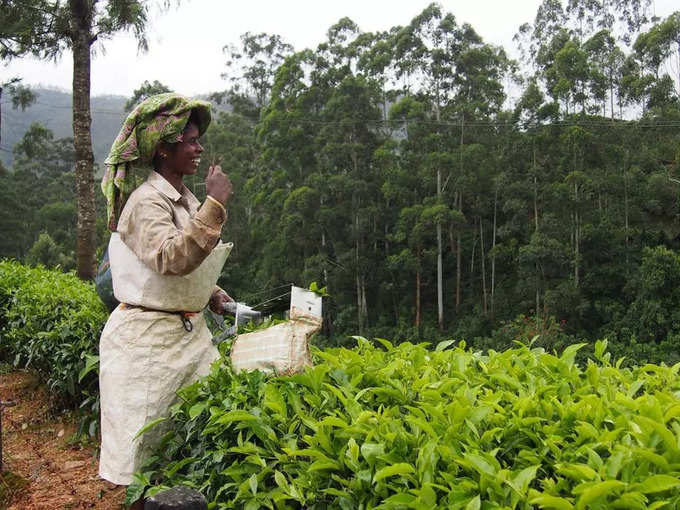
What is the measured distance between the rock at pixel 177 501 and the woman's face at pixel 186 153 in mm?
968

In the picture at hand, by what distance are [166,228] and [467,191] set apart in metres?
23.0

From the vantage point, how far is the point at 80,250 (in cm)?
574

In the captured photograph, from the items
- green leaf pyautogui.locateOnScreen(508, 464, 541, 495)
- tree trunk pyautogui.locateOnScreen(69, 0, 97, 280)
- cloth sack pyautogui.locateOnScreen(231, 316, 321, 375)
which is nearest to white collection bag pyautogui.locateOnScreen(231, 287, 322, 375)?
cloth sack pyautogui.locateOnScreen(231, 316, 321, 375)

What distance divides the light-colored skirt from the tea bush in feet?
2.81

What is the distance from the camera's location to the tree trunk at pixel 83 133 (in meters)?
5.62

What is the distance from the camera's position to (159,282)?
173 cm

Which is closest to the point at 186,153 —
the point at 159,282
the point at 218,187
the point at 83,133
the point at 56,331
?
the point at 218,187

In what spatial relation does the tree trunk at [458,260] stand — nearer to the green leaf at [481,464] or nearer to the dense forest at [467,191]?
the dense forest at [467,191]

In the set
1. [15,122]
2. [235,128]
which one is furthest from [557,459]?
[15,122]

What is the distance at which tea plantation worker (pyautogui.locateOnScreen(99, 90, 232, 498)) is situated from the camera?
1652mm

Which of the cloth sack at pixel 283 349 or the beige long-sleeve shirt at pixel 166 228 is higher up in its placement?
the beige long-sleeve shirt at pixel 166 228

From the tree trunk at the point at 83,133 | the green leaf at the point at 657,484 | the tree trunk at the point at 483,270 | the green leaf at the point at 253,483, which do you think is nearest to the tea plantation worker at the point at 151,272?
the green leaf at the point at 253,483

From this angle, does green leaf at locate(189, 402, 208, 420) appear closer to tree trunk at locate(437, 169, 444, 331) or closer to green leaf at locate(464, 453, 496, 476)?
green leaf at locate(464, 453, 496, 476)

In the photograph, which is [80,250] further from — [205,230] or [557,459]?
[557,459]
